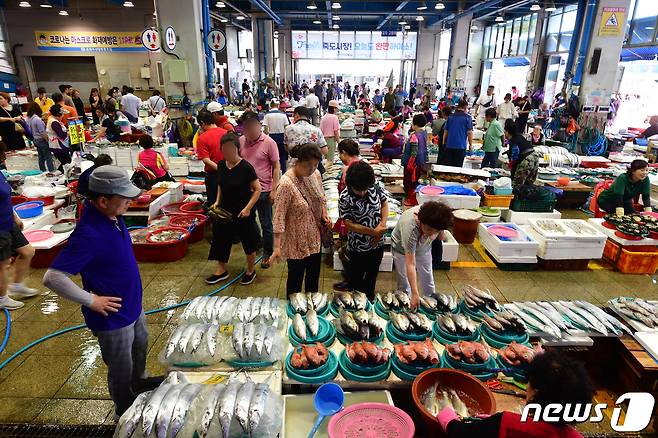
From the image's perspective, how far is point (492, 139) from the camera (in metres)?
9.20

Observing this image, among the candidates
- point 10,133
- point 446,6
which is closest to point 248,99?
point 10,133

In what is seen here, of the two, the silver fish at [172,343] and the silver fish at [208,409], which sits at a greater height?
the silver fish at [208,409]

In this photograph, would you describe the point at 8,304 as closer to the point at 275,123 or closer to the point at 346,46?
the point at 275,123

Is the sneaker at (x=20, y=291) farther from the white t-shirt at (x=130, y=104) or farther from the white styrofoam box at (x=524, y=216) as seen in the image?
the white t-shirt at (x=130, y=104)

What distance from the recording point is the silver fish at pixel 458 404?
2535 millimetres

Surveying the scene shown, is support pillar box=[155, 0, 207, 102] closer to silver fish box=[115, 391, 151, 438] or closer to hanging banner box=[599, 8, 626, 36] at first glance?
silver fish box=[115, 391, 151, 438]

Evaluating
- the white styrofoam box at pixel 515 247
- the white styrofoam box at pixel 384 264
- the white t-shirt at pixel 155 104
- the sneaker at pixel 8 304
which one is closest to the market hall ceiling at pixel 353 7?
the white t-shirt at pixel 155 104

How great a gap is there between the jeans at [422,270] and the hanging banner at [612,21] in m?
12.8

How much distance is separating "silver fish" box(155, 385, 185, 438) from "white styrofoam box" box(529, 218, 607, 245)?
5.36m

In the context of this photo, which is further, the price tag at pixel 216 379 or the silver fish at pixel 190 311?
the silver fish at pixel 190 311

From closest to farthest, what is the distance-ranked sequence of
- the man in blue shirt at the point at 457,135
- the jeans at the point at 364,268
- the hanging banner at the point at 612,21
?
the jeans at the point at 364,268
the man in blue shirt at the point at 457,135
the hanging banner at the point at 612,21

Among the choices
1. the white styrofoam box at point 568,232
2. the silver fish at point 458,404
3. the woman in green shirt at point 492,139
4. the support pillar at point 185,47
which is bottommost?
the silver fish at point 458,404

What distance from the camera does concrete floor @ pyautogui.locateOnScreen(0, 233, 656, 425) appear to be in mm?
3367

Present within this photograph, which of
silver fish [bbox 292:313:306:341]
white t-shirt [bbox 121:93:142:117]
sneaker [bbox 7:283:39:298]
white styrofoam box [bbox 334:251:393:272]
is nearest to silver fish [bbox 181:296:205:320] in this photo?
silver fish [bbox 292:313:306:341]
